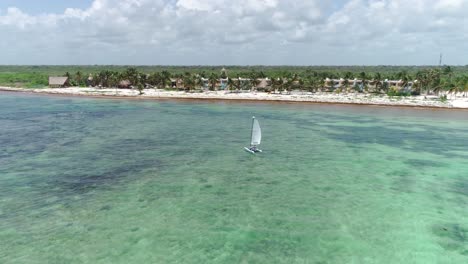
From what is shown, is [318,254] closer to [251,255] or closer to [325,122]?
[251,255]

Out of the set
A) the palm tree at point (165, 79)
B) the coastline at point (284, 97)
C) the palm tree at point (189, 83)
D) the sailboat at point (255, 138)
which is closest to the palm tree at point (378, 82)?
the coastline at point (284, 97)

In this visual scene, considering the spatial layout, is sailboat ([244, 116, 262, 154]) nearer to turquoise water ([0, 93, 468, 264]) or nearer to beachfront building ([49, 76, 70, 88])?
turquoise water ([0, 93, 468, 264])

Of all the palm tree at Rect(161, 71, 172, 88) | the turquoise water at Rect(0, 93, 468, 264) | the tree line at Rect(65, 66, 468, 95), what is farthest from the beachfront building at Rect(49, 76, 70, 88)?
the turquoise water at Rect(0, 93, 468, 264)

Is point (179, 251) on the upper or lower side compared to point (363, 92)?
lower

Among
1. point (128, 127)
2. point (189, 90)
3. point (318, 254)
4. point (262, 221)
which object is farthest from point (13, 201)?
point (189, 90)

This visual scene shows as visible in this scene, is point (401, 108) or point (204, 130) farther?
point (401, 108)

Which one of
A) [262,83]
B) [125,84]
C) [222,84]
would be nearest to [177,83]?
[222,84]

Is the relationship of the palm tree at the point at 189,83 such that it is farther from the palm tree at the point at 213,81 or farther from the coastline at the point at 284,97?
the palm tree at the point at 213,81
